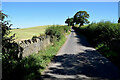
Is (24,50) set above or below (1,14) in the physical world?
below

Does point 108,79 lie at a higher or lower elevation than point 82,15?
lower

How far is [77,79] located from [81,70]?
104 cm

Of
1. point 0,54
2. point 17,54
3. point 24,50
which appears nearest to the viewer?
point 0,54

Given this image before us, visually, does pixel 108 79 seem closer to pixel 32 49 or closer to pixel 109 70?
pixel 109 70

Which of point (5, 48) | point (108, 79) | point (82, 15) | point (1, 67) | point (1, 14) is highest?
point (82, 15)

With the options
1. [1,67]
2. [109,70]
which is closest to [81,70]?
[109,70]

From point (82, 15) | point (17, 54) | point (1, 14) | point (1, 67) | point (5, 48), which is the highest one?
point (82, 15)

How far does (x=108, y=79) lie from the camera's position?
4.47 m

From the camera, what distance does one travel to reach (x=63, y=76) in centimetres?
466

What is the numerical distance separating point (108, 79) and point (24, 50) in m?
4.40

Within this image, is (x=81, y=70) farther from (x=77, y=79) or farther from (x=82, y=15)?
(x=82, y=15)

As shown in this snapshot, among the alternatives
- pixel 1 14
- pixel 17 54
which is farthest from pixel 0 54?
pixel 1 14

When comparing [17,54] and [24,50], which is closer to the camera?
[17,54]

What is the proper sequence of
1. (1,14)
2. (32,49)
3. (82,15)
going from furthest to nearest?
1. (82,15)
2. (32,49)
3. (1,14)
